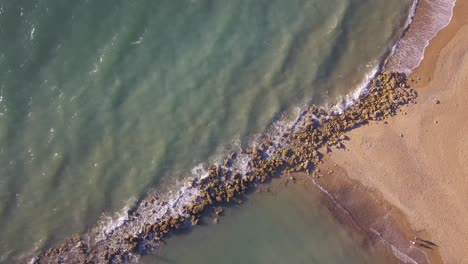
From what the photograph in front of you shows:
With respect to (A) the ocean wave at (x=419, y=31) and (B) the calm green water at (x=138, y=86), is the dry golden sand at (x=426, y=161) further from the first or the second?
(B) the calm green water at (x=138, y=86)

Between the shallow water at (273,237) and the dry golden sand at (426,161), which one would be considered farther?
the dry golden sand at (426,161)

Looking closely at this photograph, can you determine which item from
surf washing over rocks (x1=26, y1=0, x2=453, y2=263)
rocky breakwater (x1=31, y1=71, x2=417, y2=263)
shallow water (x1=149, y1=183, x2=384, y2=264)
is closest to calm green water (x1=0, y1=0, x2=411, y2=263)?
shallow water (x1=149, y1=183, x2=384, y2=264)

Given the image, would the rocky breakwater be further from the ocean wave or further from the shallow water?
the ocean wave

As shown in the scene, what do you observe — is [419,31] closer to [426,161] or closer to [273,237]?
[426,161]

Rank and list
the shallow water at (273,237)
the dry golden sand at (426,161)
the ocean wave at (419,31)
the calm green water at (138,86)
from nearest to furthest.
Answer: the shallow water at (273,237) < the calm green water at (138,86) < the dry golden sand at (426,161) < the ocean wave at (419,31)

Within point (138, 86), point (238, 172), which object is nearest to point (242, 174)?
point (238, 172)

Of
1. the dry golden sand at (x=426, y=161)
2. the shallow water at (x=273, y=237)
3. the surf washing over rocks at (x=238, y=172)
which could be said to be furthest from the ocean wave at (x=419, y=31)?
the shallow water at (x=273, y=237)

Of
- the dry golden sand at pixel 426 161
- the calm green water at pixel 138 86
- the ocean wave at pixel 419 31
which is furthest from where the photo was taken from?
the ocean wave at pixel 419 31

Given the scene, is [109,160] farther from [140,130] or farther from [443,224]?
[443,224]
